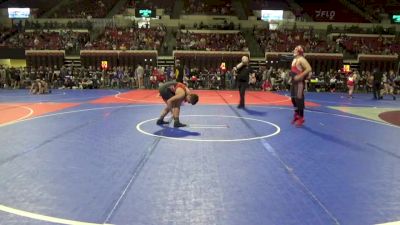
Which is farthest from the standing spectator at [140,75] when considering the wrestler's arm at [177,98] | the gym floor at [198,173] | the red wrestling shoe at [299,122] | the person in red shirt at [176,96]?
the red wrestling shoe at [299,122]

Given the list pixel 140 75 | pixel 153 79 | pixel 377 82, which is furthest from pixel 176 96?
pixel 140 75

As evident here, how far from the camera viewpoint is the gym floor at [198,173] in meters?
3.97

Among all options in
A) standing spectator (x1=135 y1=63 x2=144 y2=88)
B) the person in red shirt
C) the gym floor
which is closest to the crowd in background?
standing spectator (x1=135 y1=63 x2=144 y2=88)

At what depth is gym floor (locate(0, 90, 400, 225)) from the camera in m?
3.97

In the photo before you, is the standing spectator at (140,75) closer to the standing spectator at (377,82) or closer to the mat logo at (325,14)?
the standing spectator at (377,82)

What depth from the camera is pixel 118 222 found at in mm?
3729

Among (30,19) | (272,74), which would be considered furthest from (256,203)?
(30,19)

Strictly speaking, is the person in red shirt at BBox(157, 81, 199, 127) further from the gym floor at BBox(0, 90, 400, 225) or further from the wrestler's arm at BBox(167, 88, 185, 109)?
the gym floor at BBox(0, 90, 400, 225)

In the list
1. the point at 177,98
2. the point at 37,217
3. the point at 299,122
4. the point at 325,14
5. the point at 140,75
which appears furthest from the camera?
the point at 325,14

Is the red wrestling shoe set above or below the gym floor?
above

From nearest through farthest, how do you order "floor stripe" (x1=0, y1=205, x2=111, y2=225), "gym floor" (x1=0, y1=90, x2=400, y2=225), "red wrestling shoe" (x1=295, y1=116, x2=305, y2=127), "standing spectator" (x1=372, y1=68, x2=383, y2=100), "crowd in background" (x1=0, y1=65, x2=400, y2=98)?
"floor stripe" (x1=0, y1=205, x2=111, y2=225)
"gym floor" (x1=0, y1=90, x2=400, y2=225)
"red wrestling shoe" (x1=295, y1=116, x2=305, y2=127)
"standing spectator" (x1=372, y1=68, x2=383, y2=100)
"crowd in background" (x1=0, y1=65, x2=400, y2=98)

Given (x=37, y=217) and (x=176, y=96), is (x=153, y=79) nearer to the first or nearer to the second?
(x=176, y=96)

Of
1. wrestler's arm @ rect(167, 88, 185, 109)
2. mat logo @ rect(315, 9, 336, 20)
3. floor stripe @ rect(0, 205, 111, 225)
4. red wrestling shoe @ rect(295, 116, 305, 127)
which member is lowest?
floor stripe @ rect(0, 205, 111, 225)

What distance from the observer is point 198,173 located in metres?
5.41
